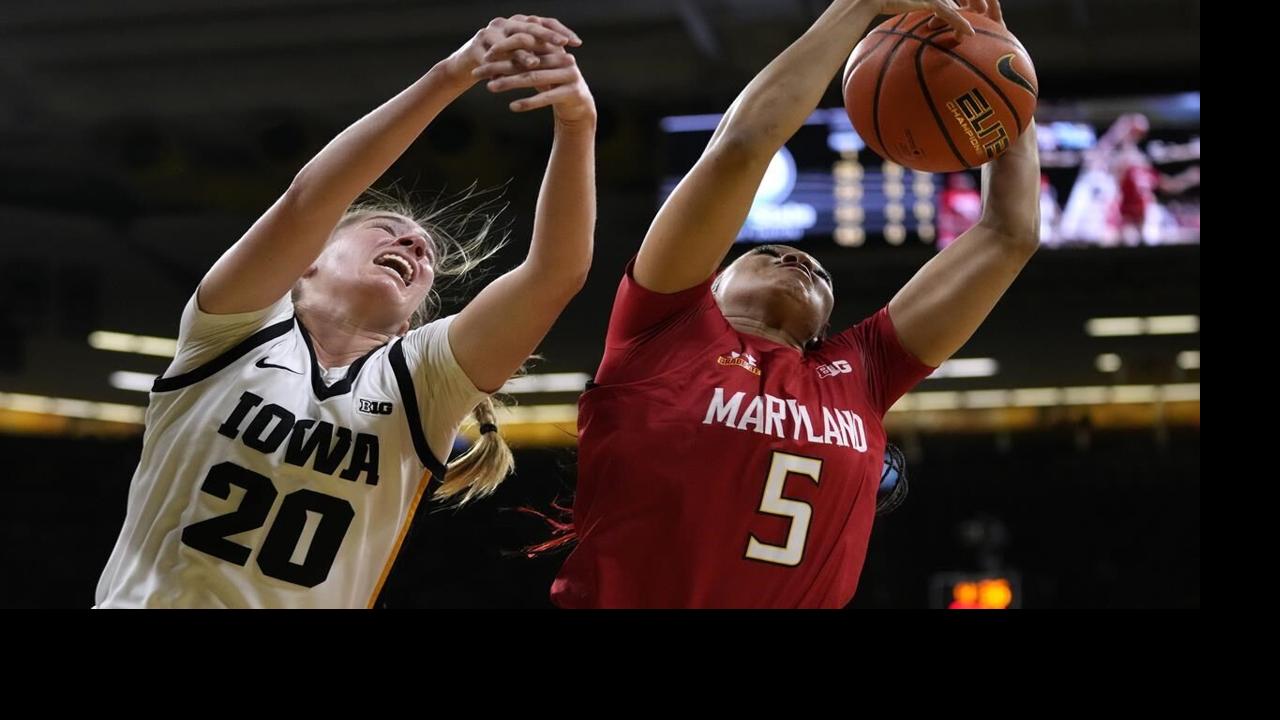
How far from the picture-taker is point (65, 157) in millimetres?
9586

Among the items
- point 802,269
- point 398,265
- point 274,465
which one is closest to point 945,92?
point 802,269

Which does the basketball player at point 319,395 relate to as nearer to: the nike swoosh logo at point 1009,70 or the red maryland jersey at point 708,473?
the red maryland jersey at point 708,473

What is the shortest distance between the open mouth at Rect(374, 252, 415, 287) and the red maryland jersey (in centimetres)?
42

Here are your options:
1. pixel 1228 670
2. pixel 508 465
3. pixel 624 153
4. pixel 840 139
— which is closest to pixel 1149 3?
pixel 840 139

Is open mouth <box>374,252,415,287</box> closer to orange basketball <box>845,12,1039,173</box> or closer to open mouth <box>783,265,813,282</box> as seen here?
open mouth <box>783,265,813,282</box>

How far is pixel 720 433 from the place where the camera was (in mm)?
2320

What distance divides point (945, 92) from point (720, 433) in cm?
76

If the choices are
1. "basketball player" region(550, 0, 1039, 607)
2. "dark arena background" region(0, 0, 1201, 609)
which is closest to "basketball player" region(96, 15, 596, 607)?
"basketball player" region(550, 0, 1039, 607)

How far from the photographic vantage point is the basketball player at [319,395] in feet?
7.13

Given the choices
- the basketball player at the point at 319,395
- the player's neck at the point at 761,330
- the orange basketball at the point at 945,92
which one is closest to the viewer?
the basketball player at the point at 319,395

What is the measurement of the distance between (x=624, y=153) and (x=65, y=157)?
4.26 meters

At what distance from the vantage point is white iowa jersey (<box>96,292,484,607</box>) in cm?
224

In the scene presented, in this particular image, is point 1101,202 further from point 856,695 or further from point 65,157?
point 65,157

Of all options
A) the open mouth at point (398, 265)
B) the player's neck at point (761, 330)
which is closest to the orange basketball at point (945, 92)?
the player's neck at point (761, 330)
